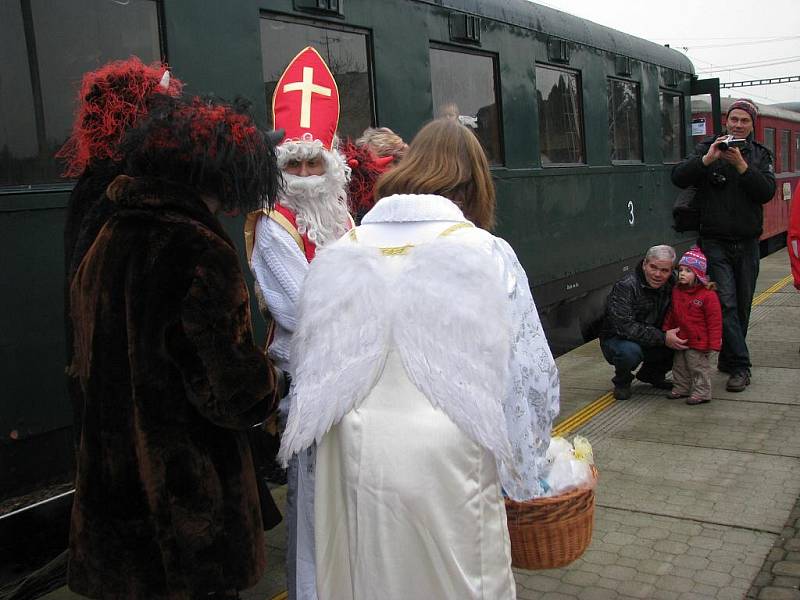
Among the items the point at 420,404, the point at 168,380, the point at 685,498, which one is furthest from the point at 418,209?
the point at 685,498

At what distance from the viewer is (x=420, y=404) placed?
1.95m

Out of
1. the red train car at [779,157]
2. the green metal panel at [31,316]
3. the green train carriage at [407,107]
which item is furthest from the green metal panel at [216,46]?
the red train car at [779,157]

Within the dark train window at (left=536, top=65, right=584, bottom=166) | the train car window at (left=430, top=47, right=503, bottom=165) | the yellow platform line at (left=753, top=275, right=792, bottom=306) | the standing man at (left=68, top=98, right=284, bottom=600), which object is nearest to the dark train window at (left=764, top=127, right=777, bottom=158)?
the yellow platform line at (left=753, top=275, right=792, bottom=306)

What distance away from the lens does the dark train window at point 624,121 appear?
813 centimetres

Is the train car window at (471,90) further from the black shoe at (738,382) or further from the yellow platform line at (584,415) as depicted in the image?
the black shoe at (738,382)

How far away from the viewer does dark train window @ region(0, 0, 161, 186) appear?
3.13 metres

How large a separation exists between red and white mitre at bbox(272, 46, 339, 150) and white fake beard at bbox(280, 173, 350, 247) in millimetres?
232

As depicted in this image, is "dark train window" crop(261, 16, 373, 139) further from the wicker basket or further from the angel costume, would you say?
the wicker basket

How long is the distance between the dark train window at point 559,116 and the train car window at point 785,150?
33.1ft

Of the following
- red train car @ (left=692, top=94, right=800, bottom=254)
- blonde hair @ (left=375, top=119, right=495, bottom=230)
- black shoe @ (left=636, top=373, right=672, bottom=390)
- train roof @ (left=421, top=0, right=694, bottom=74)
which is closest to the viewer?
blonde hair @ (left=375, top=119, right=495, bottom=230)

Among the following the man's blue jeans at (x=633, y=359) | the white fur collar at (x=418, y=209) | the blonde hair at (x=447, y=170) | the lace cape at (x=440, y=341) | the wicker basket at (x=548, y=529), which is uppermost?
the blonde hair at (x=447, y=170)

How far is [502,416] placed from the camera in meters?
1.95

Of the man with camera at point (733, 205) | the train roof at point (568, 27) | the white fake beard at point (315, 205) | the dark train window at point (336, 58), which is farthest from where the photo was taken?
the train roof at point (568, 27)

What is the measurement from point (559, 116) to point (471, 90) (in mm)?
1389
